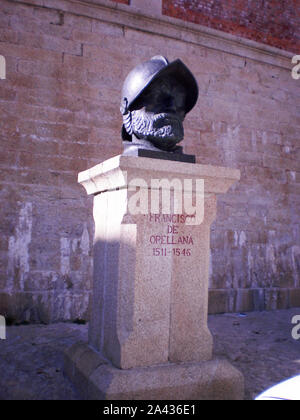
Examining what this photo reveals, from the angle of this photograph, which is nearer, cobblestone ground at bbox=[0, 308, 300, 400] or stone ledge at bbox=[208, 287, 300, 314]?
cobblestone ground at bbox=[0, 308, 300, 400]

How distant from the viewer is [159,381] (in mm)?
2551

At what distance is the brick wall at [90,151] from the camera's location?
527 cm

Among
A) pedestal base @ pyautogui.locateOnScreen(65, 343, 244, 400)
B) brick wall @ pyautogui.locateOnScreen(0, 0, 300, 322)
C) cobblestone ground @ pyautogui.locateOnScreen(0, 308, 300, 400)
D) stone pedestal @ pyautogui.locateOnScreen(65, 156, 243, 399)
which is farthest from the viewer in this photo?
brick wall @ pyautogui.locateOnScreen(0, 0, 300, 322)

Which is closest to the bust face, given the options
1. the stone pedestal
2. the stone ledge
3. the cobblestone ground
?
the stone pedestal

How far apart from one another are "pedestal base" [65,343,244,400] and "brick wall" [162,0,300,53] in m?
5.75

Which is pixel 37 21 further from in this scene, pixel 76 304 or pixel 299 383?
pixel 299 383

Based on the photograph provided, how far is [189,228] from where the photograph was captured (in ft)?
9.57

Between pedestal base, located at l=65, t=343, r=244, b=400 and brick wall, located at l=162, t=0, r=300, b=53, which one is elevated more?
brick wall, located at l=162, t=0, r=300, b=53

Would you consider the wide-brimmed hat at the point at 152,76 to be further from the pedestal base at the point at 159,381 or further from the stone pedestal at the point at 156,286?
the pedestal base at the point at 159,381

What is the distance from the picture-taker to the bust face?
9.56 ft

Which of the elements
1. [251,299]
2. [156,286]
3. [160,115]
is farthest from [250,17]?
[156,286]

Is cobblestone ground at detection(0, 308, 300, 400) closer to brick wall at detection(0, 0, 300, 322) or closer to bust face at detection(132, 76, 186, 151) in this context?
brick wall at detection(0, 0, 300, 322)

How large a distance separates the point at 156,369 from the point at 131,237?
923 mm

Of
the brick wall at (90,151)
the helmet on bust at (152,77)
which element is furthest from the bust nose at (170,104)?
the brick wall at (90,151)
